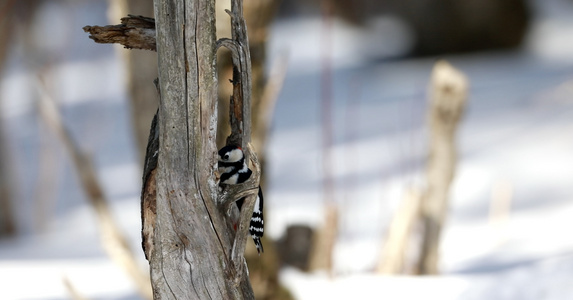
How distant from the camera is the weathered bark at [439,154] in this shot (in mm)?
2945

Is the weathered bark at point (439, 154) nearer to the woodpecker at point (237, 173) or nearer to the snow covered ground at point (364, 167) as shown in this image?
the snow covered ground at point (364, 167)

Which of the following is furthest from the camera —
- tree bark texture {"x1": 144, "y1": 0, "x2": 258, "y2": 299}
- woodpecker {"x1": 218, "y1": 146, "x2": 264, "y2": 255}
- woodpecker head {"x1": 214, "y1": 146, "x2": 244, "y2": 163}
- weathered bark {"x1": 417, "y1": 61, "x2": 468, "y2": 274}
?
weathered bark {"x1": 417, "y1": 61, "x2": 468, "y2": 274}

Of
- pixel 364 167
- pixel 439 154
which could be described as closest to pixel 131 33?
pixel 439 154

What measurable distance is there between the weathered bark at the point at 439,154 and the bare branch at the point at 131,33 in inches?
68.2

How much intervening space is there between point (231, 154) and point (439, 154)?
69.0 inches

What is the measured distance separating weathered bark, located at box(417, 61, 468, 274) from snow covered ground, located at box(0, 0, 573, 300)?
0.51 ft

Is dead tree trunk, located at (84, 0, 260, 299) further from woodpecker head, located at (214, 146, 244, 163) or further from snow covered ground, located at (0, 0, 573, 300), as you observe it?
snow covered ground, located at (0, 0, 573, 300)

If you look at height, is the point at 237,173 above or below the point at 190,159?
below

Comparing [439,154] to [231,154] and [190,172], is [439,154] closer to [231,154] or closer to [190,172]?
[231,154]

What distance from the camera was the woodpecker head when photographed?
1564 mm

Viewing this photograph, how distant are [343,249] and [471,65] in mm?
5111

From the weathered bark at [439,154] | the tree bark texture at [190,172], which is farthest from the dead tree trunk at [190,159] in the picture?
the weathered bark at [439,154]

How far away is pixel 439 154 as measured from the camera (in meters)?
3.17

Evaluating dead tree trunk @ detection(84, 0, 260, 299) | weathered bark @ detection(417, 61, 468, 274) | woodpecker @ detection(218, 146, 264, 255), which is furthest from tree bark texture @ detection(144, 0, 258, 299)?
weathered bark @ detection(417, 61, 468, 274)
